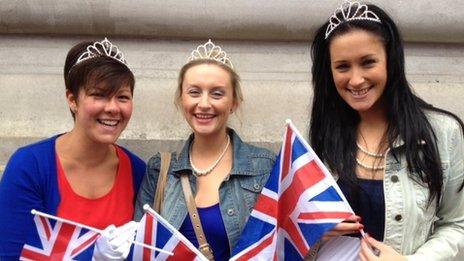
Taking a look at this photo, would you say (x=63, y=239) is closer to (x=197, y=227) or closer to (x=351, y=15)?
(x=197, y=227)

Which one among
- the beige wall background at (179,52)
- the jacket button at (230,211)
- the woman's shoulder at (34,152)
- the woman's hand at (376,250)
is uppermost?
the beige wall background at (179,52)

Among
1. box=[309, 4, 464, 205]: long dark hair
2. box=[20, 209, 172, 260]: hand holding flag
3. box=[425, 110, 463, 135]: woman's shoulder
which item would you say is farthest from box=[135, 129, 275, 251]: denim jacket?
box=[425, 110, 463, 135]: woman's shoulder

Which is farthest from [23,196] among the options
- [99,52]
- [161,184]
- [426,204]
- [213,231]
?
[426,204]

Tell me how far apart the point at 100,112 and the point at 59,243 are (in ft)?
2.22

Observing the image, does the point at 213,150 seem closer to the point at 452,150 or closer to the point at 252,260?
the point at 252,260

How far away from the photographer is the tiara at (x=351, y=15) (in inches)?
110

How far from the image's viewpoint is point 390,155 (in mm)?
2748

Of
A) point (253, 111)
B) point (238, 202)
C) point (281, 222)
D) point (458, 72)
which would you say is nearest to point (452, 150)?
point (281, 222)

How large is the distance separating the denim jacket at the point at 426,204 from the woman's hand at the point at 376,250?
2.9 inches

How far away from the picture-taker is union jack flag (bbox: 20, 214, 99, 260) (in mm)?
2928

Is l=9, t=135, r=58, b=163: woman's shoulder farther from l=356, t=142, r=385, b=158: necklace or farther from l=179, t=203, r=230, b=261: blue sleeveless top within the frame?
l=356, t=142, r=385, b=158: necklace

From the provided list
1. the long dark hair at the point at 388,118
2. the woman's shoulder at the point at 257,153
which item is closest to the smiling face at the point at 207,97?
the woman's shoulder at the point at 257,153

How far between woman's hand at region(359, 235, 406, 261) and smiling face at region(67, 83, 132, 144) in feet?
4.45

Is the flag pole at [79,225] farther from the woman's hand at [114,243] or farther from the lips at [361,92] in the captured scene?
the lips at [361,92]
